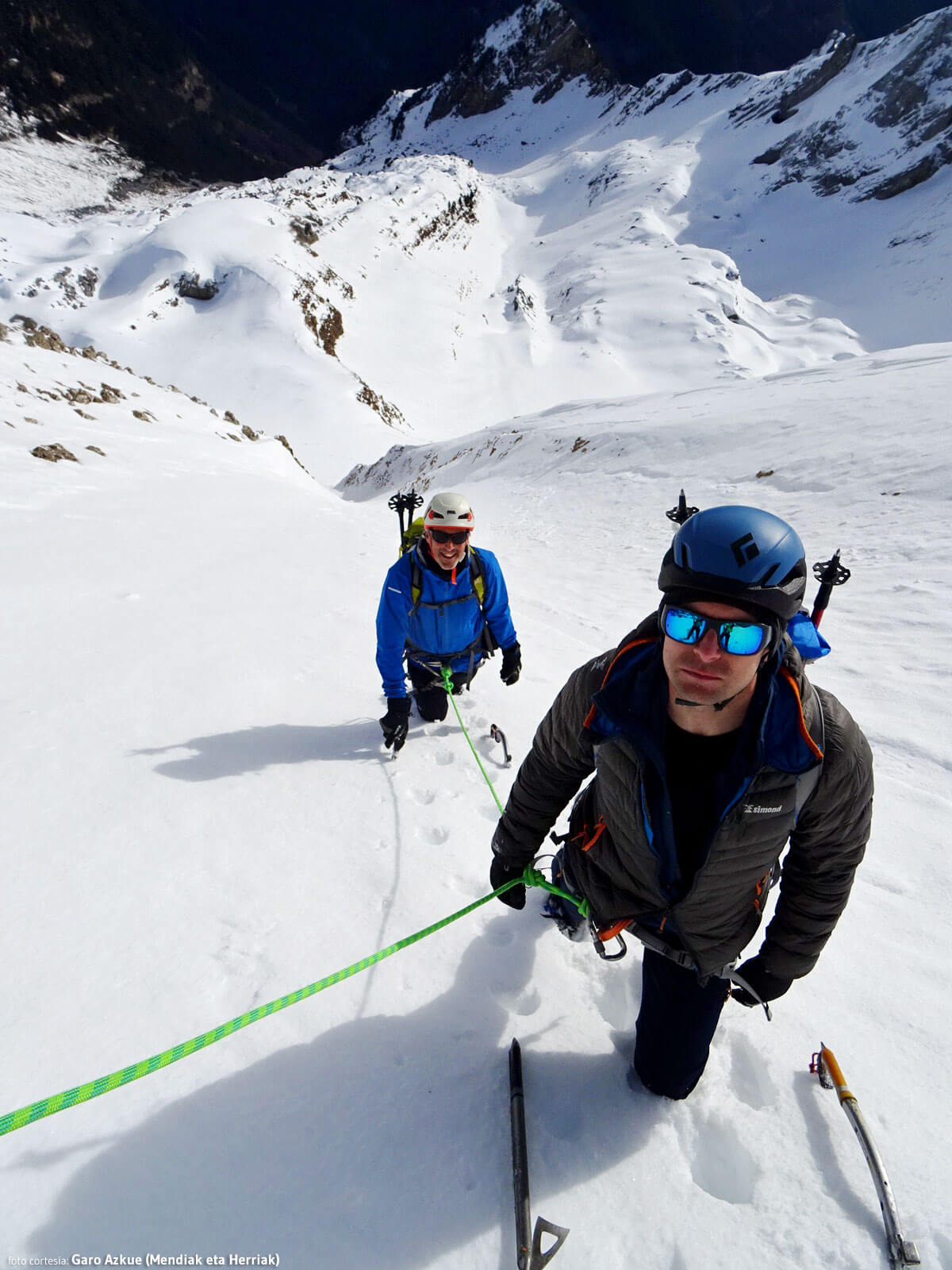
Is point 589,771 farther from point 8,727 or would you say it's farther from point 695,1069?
point 8,727

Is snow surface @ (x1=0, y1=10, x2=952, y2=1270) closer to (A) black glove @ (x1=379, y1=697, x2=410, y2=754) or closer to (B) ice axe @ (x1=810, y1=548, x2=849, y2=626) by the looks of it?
(A) black glove @ (x1=379, y1=697, x2=410, y2=754)

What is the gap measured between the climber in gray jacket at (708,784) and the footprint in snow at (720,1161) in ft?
0.45

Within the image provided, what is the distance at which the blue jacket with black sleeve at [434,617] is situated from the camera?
12.7ft

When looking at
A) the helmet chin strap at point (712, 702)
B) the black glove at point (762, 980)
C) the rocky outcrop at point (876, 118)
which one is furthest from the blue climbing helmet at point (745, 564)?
the rocky outcrop at point (876, 118)

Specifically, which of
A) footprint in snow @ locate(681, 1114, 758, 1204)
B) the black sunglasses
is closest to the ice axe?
the black sunglasses

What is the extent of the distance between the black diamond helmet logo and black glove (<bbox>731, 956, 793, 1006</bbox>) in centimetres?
140

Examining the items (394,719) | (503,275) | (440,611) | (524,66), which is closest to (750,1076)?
(394,719)

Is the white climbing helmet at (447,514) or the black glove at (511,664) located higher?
the white climbing helmet at (447,514)

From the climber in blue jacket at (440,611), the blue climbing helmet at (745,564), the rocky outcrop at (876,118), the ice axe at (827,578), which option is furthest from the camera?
the rocky outcrop at (876,118)

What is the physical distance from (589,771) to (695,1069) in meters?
1.13

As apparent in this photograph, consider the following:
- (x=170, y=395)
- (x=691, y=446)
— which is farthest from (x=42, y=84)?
(x=691, y=446)

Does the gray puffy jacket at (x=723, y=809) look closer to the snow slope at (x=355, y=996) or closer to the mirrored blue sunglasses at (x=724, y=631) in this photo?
the mirrored blue sunglasses at (x=724, y=631)

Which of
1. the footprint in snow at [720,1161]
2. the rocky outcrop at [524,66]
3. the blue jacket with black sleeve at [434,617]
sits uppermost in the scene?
the rocky outcrop at [524,66]

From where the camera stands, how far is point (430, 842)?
10.6 feet
